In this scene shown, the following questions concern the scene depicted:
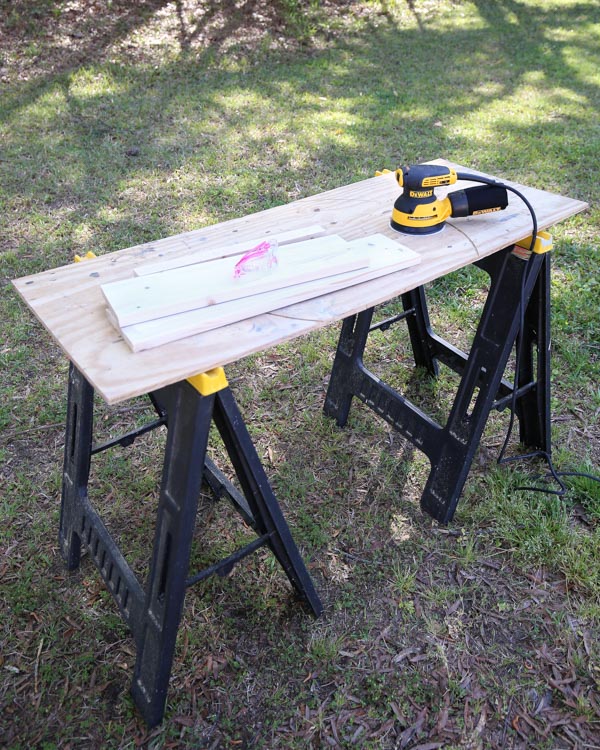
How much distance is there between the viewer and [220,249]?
174cm

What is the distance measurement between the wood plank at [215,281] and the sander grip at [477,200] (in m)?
0.37

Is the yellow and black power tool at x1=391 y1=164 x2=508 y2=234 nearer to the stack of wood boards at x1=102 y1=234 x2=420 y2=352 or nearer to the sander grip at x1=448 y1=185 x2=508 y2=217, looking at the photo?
the sander grip at x1=448 y1=185 x2=508 y2=217

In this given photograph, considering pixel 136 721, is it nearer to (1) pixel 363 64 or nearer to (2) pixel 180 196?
(2) pixel 180 196

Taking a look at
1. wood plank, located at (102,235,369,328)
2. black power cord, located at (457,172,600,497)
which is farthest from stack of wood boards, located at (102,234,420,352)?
black power cord, located at (457,172,600,497)

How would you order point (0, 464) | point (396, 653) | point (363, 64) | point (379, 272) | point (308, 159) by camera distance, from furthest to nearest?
point (363, 64) < point (308, 159) < point (0, 464) < point (396, 653) < point (379, 272)

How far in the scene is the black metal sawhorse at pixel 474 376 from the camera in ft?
6.61

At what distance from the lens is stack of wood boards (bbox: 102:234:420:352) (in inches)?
55.1

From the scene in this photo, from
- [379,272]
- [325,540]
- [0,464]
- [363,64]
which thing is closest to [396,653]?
[325,540]

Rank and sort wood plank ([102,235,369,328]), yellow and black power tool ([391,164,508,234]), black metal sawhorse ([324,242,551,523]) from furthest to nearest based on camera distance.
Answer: black metal sawhorse ([324,242,551,523]) → yellow and black power tool ([391,164,508,234]) → wood plank ([102,235,369,328])

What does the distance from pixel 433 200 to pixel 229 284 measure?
2.35ft

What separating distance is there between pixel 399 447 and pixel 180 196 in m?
2.72

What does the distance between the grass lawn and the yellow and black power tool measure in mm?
1151

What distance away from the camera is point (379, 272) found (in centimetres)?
163

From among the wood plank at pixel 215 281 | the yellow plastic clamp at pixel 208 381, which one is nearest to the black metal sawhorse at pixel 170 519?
the yellow plastic clamp at pixel 208 381
